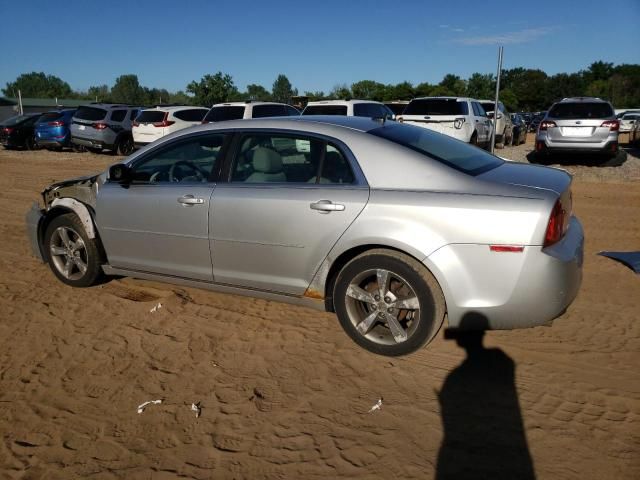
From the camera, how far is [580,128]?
508 inches

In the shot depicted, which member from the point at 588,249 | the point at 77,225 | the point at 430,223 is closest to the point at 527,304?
the point at 430,223

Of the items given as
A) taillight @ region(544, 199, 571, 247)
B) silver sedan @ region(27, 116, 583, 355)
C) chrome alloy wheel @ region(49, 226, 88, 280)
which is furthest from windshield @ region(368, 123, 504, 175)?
chrome alloy wheel @ region(49, 226, 88, 280)

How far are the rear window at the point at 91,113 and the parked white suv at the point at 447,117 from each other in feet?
36.8

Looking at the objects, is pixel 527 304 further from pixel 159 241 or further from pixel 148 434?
pixel 159 241

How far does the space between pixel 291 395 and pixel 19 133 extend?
2368cm

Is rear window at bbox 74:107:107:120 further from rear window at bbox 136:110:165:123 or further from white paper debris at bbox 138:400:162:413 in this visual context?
white paper debris at bbox 138:400:162:413

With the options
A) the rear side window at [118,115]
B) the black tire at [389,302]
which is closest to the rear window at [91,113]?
the rear side window at [118,115]

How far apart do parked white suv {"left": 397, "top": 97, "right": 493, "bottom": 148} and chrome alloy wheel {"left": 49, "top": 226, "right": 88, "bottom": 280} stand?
10175mm

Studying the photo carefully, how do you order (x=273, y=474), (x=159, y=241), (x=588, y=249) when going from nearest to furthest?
1. (x=273, y=474)
2. (x=159, y=241)
3. (x=588, y=249)

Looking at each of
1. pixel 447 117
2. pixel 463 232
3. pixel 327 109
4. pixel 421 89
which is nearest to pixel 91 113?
pixel 327 109

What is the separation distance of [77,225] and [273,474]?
334cm

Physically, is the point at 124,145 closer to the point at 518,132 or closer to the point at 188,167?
the point at 518,132

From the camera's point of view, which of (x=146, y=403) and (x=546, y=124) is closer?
(x=146, y=403)

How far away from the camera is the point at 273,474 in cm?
259
